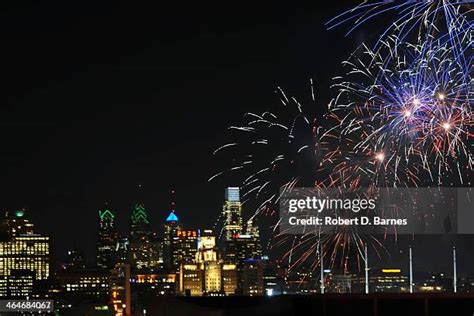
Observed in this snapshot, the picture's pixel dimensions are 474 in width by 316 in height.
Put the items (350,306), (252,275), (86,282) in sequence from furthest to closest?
(86,282) < (252,275) < (350,306)

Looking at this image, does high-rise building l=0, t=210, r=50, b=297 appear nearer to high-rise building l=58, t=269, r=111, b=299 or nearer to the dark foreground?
high-rise building l=58, t=269, r=111, b=299

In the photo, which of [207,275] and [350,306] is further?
[207,275]

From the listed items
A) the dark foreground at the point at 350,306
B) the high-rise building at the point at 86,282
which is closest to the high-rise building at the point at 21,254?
the high-rise building at the point at 86,282

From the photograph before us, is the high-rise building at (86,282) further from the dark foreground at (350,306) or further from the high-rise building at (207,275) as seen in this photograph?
the dark foreground at (350,306)

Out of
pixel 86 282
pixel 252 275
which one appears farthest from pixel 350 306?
pixel 86 282

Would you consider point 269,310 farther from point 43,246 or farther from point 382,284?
point 43,246

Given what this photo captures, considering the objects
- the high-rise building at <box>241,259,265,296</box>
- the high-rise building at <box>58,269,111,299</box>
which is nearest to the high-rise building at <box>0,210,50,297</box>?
the high-rise building at <box>58,269,111,299</box>

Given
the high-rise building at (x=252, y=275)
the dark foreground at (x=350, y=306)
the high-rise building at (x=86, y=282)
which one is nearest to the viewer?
the dark foreground at (x=350, y=306)

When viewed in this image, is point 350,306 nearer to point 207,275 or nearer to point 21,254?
point 207,275

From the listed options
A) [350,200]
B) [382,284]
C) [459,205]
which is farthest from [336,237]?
[382,284]
